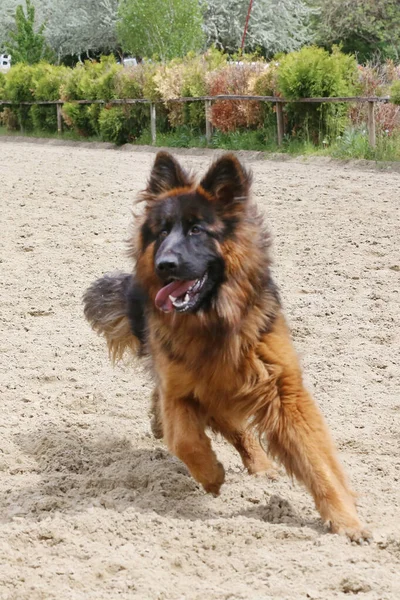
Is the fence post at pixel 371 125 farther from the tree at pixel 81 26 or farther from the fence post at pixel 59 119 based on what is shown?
the tree at pixel 81 26

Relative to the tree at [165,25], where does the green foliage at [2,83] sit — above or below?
below

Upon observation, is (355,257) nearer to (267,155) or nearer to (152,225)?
(152,225)

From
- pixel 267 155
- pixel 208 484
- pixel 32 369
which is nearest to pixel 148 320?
pixel 208 484

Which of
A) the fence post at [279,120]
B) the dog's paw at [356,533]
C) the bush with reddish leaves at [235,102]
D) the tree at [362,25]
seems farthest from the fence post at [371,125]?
the tree at [362,25]

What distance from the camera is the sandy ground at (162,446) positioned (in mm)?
3848

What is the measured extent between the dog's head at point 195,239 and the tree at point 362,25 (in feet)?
168

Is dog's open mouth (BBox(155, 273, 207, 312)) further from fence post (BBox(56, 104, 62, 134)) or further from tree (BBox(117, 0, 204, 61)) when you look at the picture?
tree (BBox(117, 0, 204, 61))

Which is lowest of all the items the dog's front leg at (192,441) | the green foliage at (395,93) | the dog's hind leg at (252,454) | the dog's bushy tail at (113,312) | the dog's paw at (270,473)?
the dog's paw at (270,473)

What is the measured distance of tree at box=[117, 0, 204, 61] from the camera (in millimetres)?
44406

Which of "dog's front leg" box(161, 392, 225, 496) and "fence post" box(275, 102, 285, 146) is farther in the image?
"fence post" box(275, 102, 285, 146)

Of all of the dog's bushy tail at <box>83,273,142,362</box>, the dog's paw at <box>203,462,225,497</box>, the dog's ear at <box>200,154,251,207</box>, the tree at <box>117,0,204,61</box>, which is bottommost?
Answer: the dog's paw at <box>203,462,225,497</box>

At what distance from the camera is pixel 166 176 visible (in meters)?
5.12

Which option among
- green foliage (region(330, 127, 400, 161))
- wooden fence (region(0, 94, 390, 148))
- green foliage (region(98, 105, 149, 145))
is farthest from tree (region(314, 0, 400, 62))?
green foliage (region(330, 127, 400, 161))

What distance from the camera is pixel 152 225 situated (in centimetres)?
492
